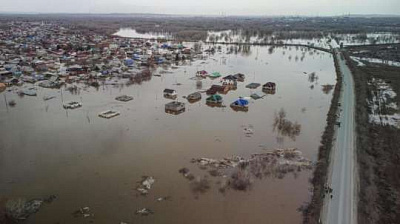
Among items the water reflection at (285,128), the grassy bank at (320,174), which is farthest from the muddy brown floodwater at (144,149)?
the grassy bank at (320,174)

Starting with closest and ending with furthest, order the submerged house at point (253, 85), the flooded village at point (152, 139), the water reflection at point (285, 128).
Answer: the flooded village at point (152, 139) < the water reflection at point (285, 128) < the submerged house at point (253, 85)

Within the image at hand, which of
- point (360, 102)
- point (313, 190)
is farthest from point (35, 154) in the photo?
point (360, 102)

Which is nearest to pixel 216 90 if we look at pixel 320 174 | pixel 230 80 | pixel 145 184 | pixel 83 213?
pixel 230 80

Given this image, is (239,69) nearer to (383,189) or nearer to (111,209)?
(383,189)

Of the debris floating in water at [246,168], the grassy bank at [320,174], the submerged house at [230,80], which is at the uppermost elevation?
the submerged house at [230,80]

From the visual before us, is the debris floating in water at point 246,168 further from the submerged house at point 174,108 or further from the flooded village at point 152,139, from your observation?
the submerged house at point 174,108

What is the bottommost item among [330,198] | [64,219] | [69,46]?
[64,219]

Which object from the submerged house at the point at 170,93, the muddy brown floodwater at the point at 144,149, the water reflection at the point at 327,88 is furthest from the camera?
the water reflection at the point at 327,88
